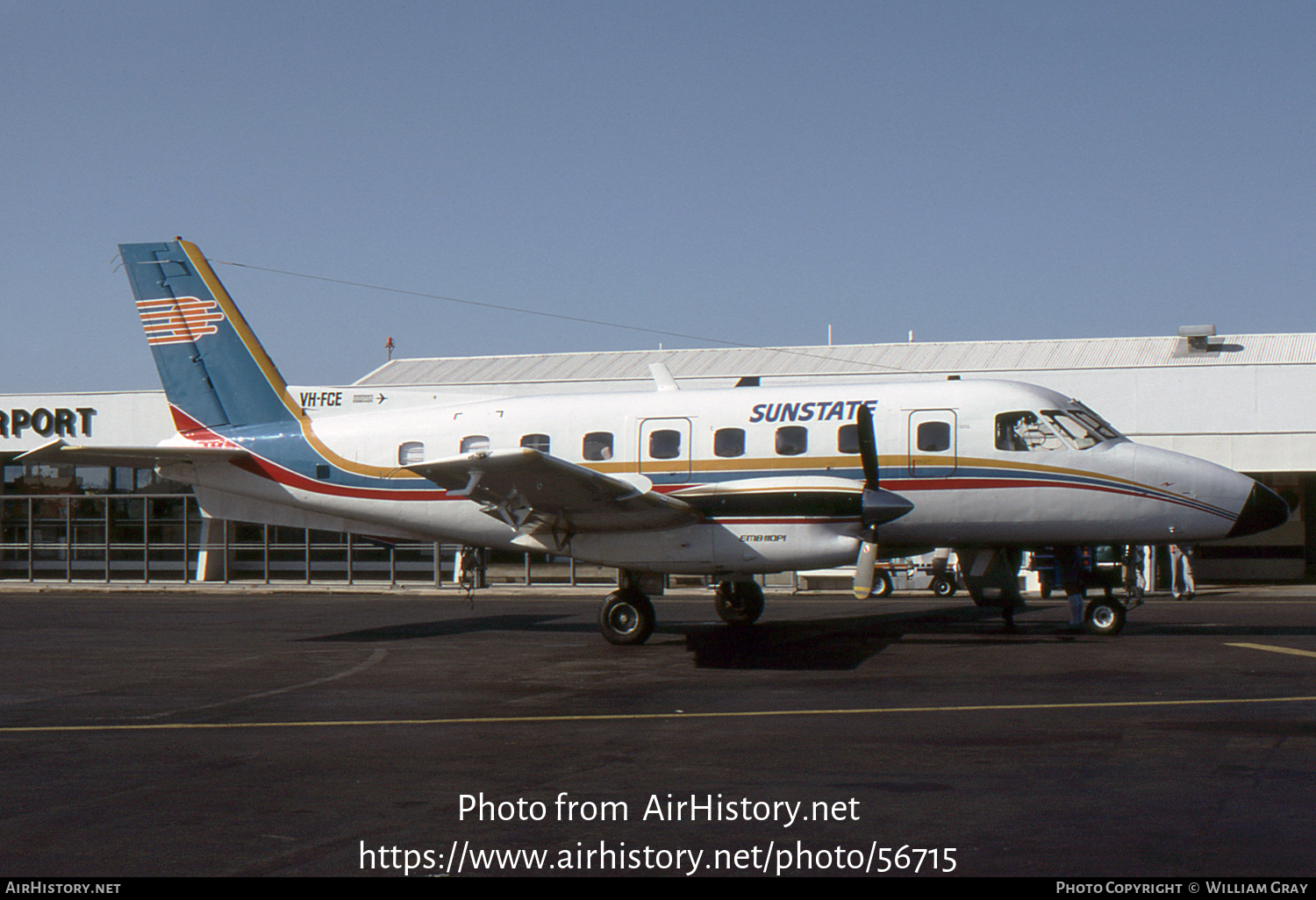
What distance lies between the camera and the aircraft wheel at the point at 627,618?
55.1ft

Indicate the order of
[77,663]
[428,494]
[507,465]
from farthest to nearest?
1. [428,494]
2. [77,663]
3. [507,465]

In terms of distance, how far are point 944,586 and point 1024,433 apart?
12.6 meters

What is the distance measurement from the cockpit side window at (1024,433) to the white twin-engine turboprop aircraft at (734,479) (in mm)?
28

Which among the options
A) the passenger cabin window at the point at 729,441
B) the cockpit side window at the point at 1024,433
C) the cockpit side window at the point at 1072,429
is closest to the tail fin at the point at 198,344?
the passenger cabin window at the point at 729,441

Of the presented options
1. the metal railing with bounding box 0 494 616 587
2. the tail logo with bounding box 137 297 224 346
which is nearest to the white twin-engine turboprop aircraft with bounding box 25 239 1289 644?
the tail logo with bounding box 137 297 224 346

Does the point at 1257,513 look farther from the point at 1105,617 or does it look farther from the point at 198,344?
the point at 198,344

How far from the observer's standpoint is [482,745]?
9273mm

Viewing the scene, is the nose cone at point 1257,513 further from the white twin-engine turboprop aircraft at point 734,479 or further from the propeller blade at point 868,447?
the propeller blade at point 868,447

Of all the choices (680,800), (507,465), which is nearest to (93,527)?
(507,465)

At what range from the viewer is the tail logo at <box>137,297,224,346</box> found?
19594 mm
